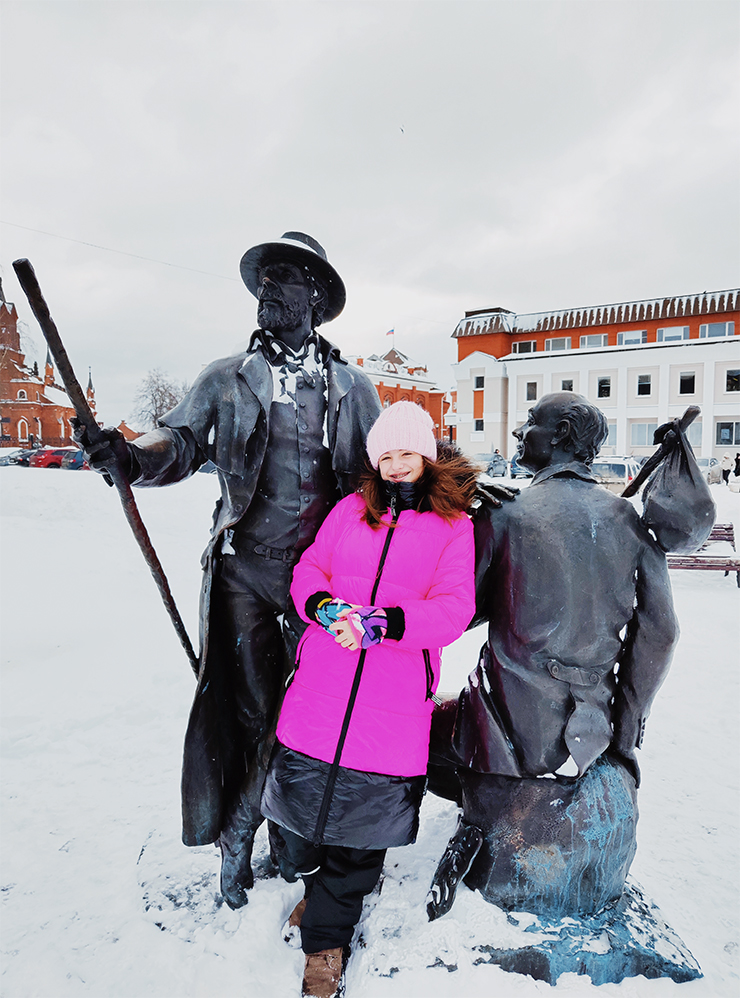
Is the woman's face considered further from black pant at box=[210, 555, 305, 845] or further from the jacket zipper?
black pant at box=[210, 555, 305, 845]

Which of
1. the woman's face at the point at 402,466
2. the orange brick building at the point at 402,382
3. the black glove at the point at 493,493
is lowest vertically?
the black glove at the point at 493,493

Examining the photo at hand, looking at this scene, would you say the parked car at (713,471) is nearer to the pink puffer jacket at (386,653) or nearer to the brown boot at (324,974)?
the pink puffer jacket at (386,653)

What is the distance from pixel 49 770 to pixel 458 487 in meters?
2.94

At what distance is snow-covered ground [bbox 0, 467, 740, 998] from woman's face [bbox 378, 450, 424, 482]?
145cm

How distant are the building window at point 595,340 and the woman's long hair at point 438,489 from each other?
35.8 meters

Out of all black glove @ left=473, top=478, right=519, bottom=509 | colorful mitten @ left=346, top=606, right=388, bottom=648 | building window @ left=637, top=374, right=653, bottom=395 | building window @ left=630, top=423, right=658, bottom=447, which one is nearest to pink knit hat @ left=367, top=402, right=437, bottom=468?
black glove @ left=473, top=478, right=519, bottom=509

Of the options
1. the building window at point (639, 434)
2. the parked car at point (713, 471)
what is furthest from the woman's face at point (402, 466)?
the building window at point (639, 434)

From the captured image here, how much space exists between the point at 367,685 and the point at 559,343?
3658 centimetres

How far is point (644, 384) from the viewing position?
3062cm

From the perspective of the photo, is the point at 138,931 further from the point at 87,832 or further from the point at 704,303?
the point at 704,303

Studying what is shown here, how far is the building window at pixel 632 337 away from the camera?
3422 cm

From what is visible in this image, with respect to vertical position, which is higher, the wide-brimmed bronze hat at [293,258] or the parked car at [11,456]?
the parked car at [11,456]

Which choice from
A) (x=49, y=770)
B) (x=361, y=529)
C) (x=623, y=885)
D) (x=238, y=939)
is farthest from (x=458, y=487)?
(x=49, y=770)

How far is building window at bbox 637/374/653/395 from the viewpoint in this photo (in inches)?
1201
